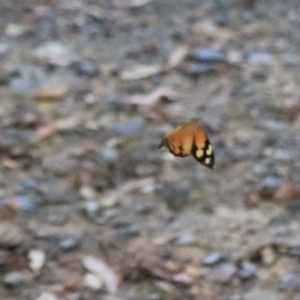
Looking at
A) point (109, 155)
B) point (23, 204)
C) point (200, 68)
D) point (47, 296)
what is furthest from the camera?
point (200, 68)

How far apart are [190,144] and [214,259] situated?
95cm

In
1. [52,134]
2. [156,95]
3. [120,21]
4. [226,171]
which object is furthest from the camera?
[120,21]

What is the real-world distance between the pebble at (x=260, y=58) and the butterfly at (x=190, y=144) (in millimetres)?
1832

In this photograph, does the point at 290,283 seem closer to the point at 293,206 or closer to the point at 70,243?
the point at 293,206

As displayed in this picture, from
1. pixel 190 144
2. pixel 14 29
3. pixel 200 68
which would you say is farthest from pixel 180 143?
pixel 14 29

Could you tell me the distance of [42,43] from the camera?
9.27ft

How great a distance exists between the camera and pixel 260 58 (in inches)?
109

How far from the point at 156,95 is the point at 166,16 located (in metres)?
0.67

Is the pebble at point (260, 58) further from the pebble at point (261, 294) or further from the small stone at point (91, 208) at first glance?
the pebble at point (261, 294)

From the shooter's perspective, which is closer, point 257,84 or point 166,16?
point 257,84

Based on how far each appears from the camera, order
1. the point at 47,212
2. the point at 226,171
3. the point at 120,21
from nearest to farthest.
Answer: the point at 47,212
the point at 226,171
the point at 120,21

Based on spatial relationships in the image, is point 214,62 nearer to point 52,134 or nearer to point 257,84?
point 257,84

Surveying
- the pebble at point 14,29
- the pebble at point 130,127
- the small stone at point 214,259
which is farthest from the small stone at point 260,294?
→ the pebble at point 14,29

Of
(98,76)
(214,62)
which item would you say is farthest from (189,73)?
(98,76)
